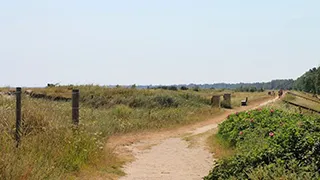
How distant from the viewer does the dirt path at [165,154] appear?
9.73 meters

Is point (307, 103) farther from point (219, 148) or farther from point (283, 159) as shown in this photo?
point (283, 159)

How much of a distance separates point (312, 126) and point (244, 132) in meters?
3.46

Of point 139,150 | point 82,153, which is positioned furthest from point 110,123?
point 82,153

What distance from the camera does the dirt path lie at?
973 cm

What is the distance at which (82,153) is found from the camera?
9.27 m

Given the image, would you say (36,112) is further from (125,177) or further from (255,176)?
(255,176)

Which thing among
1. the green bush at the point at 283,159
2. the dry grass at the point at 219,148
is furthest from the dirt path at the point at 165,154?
the green bush at the point at 283,159

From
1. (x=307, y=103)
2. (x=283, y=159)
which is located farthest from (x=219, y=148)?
(x=307, y=103)

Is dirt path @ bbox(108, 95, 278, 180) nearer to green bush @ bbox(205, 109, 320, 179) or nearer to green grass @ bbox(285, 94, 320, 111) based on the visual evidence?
green bush @ bbox(205, 109, 320, 179)

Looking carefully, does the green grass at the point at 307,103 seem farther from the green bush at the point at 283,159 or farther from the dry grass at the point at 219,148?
the green bush at the point at 283,159

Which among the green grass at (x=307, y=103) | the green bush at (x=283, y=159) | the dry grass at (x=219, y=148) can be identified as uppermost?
the green bush at (x=283, y=159)

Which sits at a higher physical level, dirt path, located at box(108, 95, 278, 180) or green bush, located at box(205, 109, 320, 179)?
green bush, located at box(205, 109, 320, 179)

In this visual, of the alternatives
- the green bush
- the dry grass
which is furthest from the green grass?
the green bush

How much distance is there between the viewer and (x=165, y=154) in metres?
12.8
